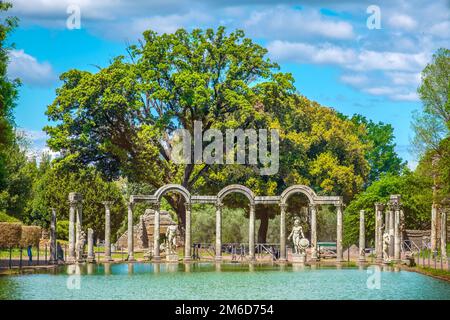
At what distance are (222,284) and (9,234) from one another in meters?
18.8

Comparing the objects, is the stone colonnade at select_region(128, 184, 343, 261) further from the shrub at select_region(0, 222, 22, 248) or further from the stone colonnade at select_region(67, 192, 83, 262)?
the shrub at select_region(0, 222, 22, 248)

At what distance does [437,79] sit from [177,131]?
16.8m

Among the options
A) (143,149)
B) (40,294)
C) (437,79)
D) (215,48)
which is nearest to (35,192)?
(143,149)

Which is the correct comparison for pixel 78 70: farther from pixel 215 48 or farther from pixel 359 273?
pixel 359 273

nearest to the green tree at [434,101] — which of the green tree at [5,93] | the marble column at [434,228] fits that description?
the marble column at [434,228]

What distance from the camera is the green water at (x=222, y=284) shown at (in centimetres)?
3278

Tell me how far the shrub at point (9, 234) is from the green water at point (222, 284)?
5.87 m

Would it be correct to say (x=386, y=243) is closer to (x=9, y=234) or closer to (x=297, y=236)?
(x=297, y=236)

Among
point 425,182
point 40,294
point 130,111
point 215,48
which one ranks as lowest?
point 40,294

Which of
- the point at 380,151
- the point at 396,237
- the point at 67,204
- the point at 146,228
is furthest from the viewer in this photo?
the point at 380,151

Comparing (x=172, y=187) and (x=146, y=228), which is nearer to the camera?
(x=172, y=187)

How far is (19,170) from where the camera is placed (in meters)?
78.0

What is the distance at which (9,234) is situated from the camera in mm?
52469

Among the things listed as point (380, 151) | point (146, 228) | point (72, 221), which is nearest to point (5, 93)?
point (72, 221)
